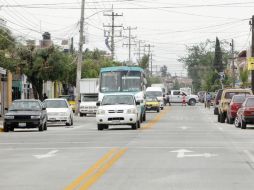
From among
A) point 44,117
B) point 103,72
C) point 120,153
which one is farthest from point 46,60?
point 120,153

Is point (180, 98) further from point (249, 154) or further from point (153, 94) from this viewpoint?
point (249, 154)

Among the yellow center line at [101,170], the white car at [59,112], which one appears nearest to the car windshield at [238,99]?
the white car at [59,112]

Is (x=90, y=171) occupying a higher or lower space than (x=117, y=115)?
lower

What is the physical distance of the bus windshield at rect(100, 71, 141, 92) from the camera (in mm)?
48500

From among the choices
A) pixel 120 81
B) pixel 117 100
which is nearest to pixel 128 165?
pixel 117 100

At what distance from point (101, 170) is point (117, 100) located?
22130mm

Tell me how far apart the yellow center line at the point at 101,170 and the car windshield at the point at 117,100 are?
53.2 feet

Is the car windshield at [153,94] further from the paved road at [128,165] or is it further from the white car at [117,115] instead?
the paved road at [128,165]

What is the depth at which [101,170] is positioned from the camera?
1700cm

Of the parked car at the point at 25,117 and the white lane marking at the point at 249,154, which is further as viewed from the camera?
the parked car at the point at 25,117

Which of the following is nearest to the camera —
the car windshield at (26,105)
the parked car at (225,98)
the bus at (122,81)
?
the car windshield at (26,105)

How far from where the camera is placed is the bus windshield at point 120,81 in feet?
159

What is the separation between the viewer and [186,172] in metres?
16.6

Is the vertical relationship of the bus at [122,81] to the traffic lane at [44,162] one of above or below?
above
